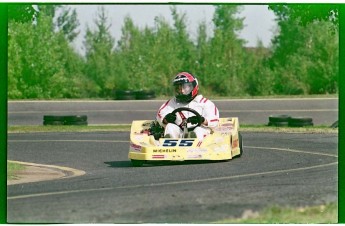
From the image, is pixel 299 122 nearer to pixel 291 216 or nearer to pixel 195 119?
pixel 195 119

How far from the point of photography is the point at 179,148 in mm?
16016

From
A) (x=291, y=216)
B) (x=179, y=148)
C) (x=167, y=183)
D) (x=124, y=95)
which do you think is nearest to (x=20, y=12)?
(x=179, y=148)

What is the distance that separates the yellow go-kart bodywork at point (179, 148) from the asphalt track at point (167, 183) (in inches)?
6.8

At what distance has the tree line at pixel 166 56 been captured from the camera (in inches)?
735

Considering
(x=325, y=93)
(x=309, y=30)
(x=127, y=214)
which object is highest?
(x=309, y=30)

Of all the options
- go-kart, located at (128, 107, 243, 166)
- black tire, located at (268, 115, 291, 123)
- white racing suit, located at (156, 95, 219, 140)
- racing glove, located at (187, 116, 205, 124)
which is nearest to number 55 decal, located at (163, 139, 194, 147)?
go-kart, located at (128, 107, 243, 166)

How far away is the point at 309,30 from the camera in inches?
816

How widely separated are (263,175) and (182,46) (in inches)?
455

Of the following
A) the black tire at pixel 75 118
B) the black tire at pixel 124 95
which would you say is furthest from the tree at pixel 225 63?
the black tire at pixel 75 118

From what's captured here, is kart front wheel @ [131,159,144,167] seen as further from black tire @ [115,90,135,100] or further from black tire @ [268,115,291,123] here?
black tire @ [115,90,135,100]

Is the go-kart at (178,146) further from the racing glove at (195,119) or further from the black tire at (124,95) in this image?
the black tire at (124,95)

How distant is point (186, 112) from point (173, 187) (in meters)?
3.69

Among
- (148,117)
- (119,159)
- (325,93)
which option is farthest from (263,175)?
(148,117)

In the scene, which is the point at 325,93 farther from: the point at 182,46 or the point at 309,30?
the point at 182,46
